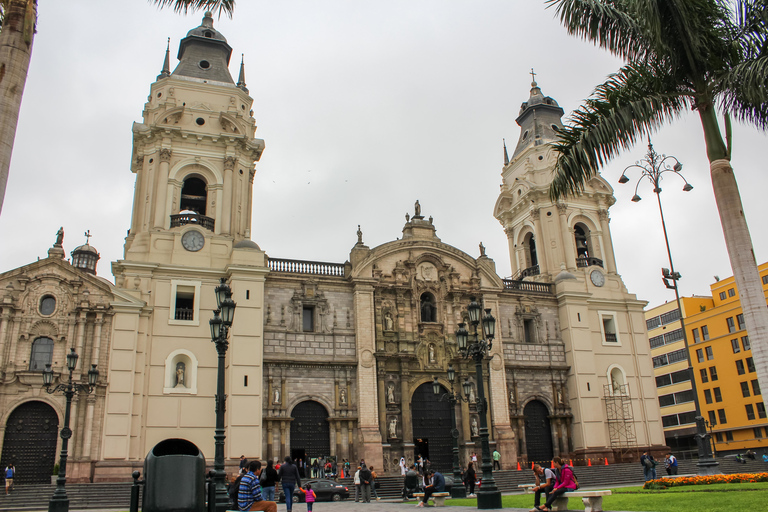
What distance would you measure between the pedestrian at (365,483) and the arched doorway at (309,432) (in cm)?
732

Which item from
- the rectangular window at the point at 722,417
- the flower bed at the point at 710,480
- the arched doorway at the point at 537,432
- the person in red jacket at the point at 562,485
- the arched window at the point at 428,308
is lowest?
the flower bed at the point at 710,480

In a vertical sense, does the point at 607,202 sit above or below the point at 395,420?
above

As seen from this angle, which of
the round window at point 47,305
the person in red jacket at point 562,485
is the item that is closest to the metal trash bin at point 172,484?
the person in red jacket at point 562,485

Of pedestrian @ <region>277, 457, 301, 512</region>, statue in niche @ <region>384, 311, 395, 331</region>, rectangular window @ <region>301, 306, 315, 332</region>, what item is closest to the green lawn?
pedestrian @ <region>277, 457, 301, 512</region>

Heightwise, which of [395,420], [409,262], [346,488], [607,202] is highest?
[607,202]

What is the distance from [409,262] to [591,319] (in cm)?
1202

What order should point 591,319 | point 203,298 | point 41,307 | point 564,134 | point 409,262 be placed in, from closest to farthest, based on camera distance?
point 564,134 → point 41,307 → point 203,298 → point 409,262 → point 591,319

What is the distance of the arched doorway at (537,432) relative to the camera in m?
34.9

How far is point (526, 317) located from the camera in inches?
1459

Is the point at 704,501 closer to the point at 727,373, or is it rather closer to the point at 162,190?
the point at 162,190

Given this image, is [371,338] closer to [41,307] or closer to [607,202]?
[41,307]

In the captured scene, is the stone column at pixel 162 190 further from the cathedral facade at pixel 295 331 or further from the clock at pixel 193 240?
the clock at pixel 193 240

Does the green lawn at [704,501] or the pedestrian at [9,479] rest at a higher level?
the pedestrian at [9,479]

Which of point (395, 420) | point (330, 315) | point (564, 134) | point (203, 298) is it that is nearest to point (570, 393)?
point (395, 420)
